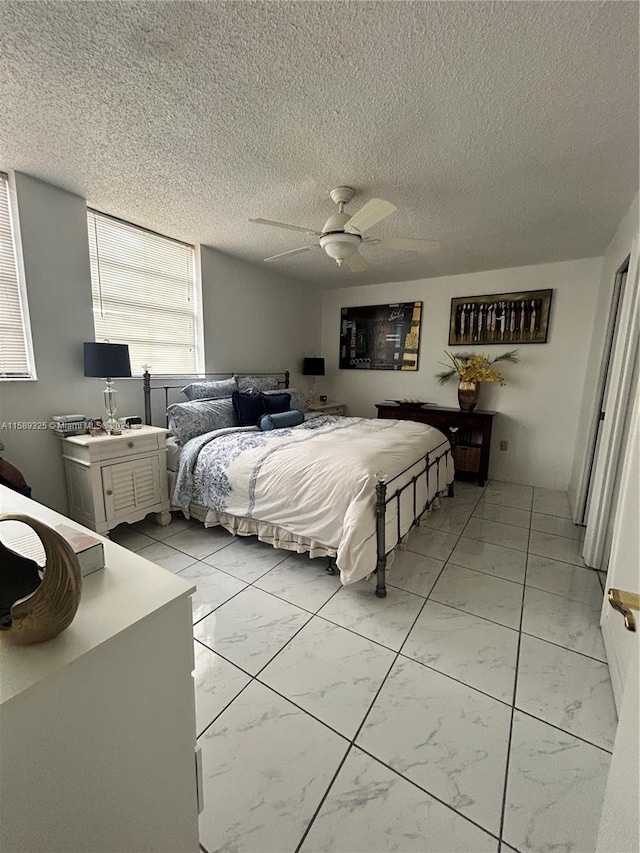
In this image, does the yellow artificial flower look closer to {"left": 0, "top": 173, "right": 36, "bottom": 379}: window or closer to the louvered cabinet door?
the louvered cabinet door

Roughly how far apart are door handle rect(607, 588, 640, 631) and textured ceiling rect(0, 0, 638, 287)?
1.83 metres

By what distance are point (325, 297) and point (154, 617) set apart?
5368 mm

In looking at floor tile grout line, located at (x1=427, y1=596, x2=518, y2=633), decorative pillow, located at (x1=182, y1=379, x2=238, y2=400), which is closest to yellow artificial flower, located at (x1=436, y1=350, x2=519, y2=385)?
decorative pillow, located at (x1=182, y1=379, x2=238, y2=400)

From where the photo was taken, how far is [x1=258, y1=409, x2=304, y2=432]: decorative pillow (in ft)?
10.8

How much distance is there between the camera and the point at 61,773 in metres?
0.61

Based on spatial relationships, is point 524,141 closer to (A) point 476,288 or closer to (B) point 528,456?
(A) point 476,288

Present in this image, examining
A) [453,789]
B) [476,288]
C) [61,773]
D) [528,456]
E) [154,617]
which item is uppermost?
[476,288]

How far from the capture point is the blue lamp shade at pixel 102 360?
8.48 feet

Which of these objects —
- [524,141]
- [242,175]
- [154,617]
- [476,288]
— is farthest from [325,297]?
[154,617]

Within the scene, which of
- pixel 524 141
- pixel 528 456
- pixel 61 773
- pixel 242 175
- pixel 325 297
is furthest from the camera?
pixel 325 297

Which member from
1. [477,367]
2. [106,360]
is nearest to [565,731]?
[106,360]

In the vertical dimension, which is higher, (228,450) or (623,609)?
(623,609)

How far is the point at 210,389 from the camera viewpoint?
3.61m

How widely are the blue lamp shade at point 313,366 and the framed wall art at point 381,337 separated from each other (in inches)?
17.2
